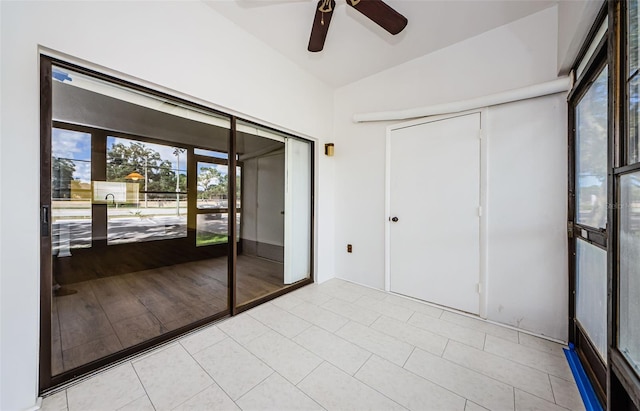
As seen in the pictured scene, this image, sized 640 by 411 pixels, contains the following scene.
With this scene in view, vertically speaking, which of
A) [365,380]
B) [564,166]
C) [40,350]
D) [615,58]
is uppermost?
[615,58]

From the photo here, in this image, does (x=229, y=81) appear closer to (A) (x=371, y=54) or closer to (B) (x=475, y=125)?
(A) (x=371, y=54)

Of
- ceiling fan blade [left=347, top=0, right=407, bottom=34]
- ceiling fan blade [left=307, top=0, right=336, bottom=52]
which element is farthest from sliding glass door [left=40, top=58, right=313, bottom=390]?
ceiling fan blade [left=347, top=0, right=407, bottom=34]

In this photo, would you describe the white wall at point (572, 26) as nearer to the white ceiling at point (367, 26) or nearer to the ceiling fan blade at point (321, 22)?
the white ceiling at point (367, 26)

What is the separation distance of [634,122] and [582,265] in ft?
4.22

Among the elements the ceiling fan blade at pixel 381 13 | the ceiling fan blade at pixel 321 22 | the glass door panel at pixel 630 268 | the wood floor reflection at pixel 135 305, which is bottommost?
the wood floor reflection at pixel 135 305

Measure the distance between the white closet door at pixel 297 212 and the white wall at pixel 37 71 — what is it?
3.23 ft

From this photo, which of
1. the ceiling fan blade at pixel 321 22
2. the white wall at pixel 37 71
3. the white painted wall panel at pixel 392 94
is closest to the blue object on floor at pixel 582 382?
the white painted wall panel at pixel 392 94

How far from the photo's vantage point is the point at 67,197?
1.59 meters

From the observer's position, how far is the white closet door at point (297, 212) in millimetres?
3201

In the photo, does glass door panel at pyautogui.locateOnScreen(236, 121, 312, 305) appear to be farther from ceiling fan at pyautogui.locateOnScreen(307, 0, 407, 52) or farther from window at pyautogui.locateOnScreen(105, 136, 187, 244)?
ceiling fan at pyautogui.locateOnScreen(307, 0, 407, 52)

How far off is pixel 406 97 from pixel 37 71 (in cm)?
321

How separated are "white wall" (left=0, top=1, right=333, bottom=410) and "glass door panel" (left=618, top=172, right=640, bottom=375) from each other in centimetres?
276

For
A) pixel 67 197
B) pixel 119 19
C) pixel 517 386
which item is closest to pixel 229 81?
pixel 119 19

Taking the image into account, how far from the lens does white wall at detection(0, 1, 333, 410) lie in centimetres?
127
